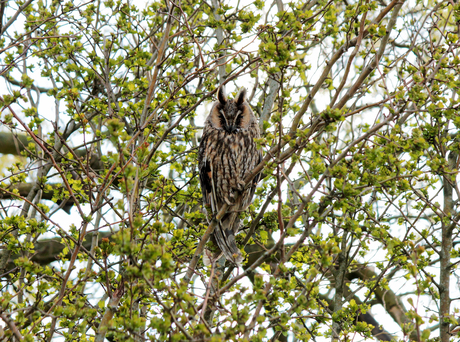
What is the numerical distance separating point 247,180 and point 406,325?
112 centimetres

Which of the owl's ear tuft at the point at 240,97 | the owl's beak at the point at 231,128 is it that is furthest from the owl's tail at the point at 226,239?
the owl's ear tuft at the point at 240,97

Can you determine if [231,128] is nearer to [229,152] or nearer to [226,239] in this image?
[229,152]

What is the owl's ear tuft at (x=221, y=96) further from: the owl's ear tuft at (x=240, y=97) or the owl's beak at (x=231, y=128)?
the owl's beak at (x=231, y=128)

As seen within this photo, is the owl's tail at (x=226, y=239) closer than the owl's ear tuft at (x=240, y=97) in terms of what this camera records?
Yes

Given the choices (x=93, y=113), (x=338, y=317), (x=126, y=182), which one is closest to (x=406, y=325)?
(x=338, y=317)

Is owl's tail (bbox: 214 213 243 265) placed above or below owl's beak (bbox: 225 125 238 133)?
below

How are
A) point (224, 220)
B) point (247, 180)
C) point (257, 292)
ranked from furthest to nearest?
point (224, 220) < point (247, 180) < point (257, 292)

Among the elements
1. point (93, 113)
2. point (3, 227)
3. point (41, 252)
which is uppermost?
point (93, 113)

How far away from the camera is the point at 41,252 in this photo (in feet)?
18.9

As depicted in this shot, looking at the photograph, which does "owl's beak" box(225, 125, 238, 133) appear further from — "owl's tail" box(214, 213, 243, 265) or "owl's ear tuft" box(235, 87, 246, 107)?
"owl's tail" box(214, 213, 243, 265)

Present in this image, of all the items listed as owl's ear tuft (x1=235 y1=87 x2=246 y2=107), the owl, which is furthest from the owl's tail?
owl's ear tuft (x1=235 y1=87 x2=246 y2=107)

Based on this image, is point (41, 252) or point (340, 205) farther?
point (41, 252)

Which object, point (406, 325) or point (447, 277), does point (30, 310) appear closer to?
point (406, 325)

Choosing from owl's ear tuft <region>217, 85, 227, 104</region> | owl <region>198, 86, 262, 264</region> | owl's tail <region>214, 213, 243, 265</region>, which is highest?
owl's ear tuft <region>217, 85, 227, 104</region>
